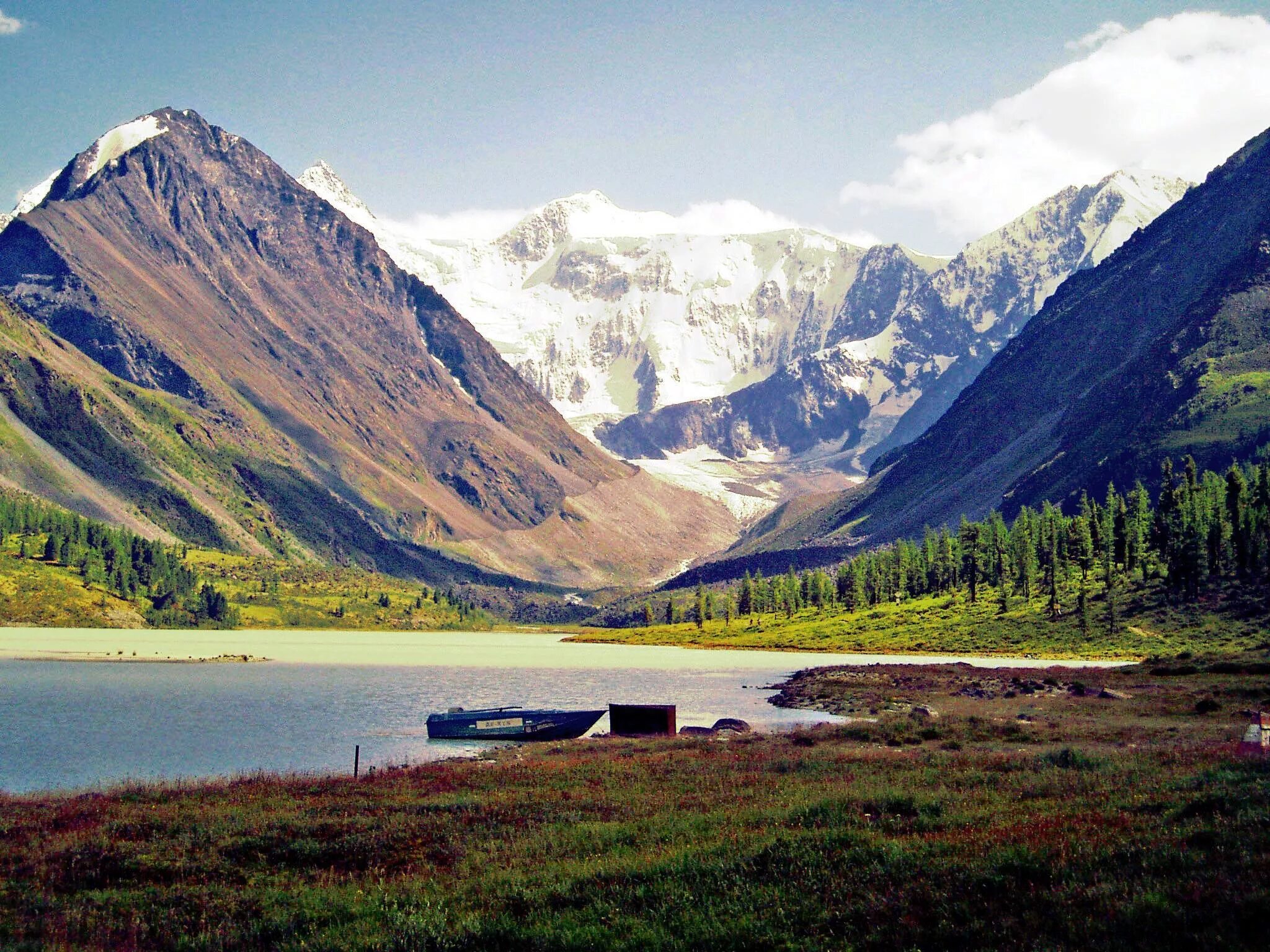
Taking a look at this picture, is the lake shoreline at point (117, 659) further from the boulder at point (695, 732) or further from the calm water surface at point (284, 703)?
the boulder at point (695, 732)

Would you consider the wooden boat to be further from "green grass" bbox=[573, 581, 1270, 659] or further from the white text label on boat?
"green grass" bbox=[573, 581, 1270, 659]

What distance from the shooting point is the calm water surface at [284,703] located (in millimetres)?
66062

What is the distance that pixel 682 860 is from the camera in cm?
2556

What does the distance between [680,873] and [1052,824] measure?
8643 millimetres

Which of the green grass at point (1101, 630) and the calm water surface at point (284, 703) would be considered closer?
the calm water surface at point (284, 703)

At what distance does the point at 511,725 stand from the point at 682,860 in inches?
2355

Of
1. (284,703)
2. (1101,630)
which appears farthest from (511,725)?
(1101,630)

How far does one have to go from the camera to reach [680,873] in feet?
80.7

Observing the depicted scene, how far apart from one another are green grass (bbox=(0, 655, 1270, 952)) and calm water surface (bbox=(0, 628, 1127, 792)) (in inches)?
779

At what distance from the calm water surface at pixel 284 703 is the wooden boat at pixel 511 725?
2.03 meters

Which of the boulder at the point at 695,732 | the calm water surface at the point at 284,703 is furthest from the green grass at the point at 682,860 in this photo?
the boulder at the point at 695,732

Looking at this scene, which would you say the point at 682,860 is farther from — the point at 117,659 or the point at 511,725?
the point at 117,659

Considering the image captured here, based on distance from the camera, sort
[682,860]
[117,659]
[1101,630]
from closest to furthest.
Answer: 1. [682,860]
2. [1101,630]
3. [117,659]

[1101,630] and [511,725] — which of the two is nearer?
[511,725]
